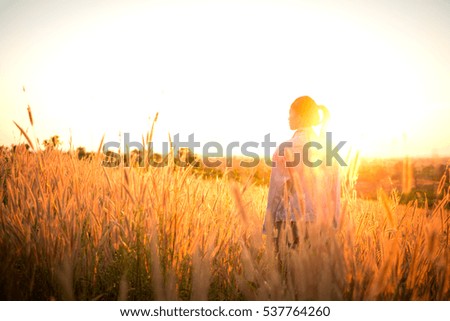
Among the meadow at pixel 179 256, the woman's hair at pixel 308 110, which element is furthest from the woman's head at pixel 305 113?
the meadow at pixel 179 256

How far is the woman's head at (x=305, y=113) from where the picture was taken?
10.2ft

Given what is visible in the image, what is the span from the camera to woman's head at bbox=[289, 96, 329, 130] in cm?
309

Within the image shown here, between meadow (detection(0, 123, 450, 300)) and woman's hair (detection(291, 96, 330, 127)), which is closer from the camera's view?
meadow (detection(0, 123, 450, 300))

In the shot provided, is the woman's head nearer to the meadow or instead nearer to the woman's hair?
the woman's hair

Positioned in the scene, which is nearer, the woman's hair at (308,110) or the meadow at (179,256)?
the meadow at (179,256)

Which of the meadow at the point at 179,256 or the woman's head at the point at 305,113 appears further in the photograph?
the woman's head at the point at 305,113

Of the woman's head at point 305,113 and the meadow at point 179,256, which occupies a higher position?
the woman's head at point 305,113

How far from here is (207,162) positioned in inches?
116

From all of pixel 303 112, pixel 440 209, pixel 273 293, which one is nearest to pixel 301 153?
pixel 303 112

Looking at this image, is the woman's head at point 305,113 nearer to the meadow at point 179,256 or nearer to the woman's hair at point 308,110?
the woman's hair at point 308,110

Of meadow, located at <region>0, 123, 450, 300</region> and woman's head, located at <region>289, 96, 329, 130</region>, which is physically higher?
woman's head, located at <region>289, 96, 329, 130</region>

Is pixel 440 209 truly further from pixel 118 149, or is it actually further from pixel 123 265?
pixel 118 149

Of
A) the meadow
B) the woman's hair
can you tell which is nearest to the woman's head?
the woman's hair

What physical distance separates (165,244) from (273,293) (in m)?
0.71
